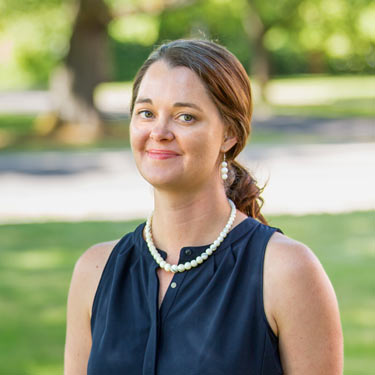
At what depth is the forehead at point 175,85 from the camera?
7.35 feet

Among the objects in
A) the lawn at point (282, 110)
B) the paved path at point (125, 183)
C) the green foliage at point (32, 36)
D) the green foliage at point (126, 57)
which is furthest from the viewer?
the green foliage at point (126, 57)

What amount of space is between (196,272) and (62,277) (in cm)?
535

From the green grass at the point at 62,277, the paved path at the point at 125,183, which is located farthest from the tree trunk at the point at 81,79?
the green grass at the point at 62,277

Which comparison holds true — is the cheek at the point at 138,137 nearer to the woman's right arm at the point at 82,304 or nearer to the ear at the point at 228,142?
the ear at the point at 228,142

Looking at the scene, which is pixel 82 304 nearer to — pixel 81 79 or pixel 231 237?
pixel 231 237

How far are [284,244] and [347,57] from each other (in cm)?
5447

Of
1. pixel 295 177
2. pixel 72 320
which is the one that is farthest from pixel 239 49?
pixel 72 320

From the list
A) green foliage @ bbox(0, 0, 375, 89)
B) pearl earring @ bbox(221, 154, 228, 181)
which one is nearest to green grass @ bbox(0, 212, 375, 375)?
pearl earring @ bbox(221, 154, 228, 181)

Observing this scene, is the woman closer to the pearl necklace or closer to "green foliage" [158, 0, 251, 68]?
the pearl necklace

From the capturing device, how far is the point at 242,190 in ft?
8.58

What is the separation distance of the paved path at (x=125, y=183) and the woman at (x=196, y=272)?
24.3 ft

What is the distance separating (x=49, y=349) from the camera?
5766mm

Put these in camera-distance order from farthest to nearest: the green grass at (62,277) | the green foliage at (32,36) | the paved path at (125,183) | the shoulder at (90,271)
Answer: the green foliage at (32,36) < the paved path at (125,183) < the green grass at (62,277) < the shoulder at (90,271)

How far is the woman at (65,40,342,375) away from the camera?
84.0 inches
